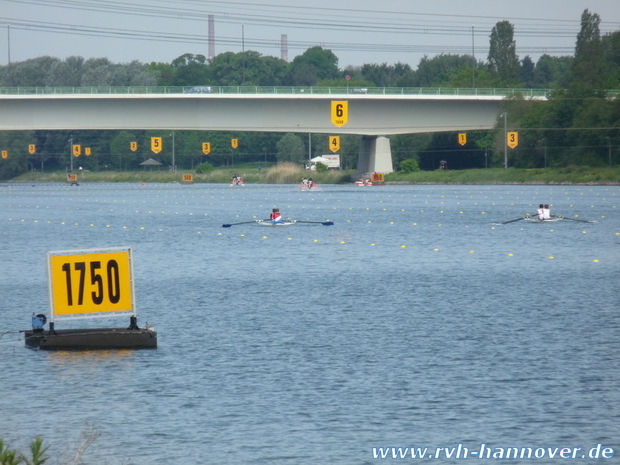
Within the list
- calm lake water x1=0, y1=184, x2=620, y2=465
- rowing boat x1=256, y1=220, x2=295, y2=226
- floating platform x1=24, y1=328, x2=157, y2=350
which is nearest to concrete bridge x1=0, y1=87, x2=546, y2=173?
rowing boat x1=256, y1=220, x2=295, y2=226

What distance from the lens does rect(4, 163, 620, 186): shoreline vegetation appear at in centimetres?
11319

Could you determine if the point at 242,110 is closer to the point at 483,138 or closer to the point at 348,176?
the point at 348,176

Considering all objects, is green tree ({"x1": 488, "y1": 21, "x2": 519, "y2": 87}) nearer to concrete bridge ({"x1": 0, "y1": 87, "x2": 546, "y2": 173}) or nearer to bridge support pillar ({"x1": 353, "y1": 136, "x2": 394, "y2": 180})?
bridge support pillar ({"x1": 353, "y1": 136, "x2": 394, "y2": 180})

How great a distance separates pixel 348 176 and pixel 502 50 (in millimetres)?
44727

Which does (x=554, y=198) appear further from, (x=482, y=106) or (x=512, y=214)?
(x=482, y=106)

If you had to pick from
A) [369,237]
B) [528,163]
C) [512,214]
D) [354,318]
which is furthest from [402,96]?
[354,318]

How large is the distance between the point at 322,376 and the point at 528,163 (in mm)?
103834

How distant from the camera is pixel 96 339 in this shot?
23812mm

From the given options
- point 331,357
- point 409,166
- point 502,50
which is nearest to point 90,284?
point 331,357

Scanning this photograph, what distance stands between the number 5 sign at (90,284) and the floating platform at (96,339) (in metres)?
0.71

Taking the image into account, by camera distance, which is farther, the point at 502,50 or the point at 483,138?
the point at 502,50

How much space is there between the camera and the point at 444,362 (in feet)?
73.2

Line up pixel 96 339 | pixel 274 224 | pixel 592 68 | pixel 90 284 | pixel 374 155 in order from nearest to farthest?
pixel 90 284 → pixel 96 339 → pixel 274 224 → pixel 374 155 → pixel 592 68

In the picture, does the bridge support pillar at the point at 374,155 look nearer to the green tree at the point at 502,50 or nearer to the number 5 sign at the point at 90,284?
the green tree at the point at 502,50
